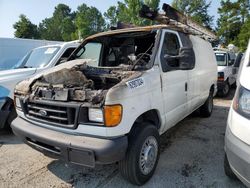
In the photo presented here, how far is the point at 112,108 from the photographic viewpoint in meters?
2.63

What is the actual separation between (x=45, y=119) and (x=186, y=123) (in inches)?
145

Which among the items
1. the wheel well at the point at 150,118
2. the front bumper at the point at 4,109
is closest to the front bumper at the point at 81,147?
the wheel well at the point at 150,118

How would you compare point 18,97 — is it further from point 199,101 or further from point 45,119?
point 199,101

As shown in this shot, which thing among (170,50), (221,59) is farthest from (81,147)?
(221,59)

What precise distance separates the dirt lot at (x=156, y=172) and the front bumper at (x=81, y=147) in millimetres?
666

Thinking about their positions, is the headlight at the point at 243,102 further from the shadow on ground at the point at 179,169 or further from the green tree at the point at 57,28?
the green tree at the point at 57,28

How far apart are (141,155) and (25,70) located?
360cm

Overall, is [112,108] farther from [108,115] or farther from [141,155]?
[141,155]

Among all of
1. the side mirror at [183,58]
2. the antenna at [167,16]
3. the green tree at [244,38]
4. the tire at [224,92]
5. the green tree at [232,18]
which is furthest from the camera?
the green tree at [232,18]

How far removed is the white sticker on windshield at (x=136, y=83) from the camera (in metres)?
2.82

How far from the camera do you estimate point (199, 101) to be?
17.4ft

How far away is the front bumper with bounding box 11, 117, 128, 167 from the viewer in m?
2.60

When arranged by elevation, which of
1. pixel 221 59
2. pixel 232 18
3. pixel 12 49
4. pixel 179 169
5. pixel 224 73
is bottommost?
pixel 179 169

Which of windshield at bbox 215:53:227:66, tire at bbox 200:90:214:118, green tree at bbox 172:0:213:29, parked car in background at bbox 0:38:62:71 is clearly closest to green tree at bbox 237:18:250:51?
green tree at bbox 172:0:213:29
